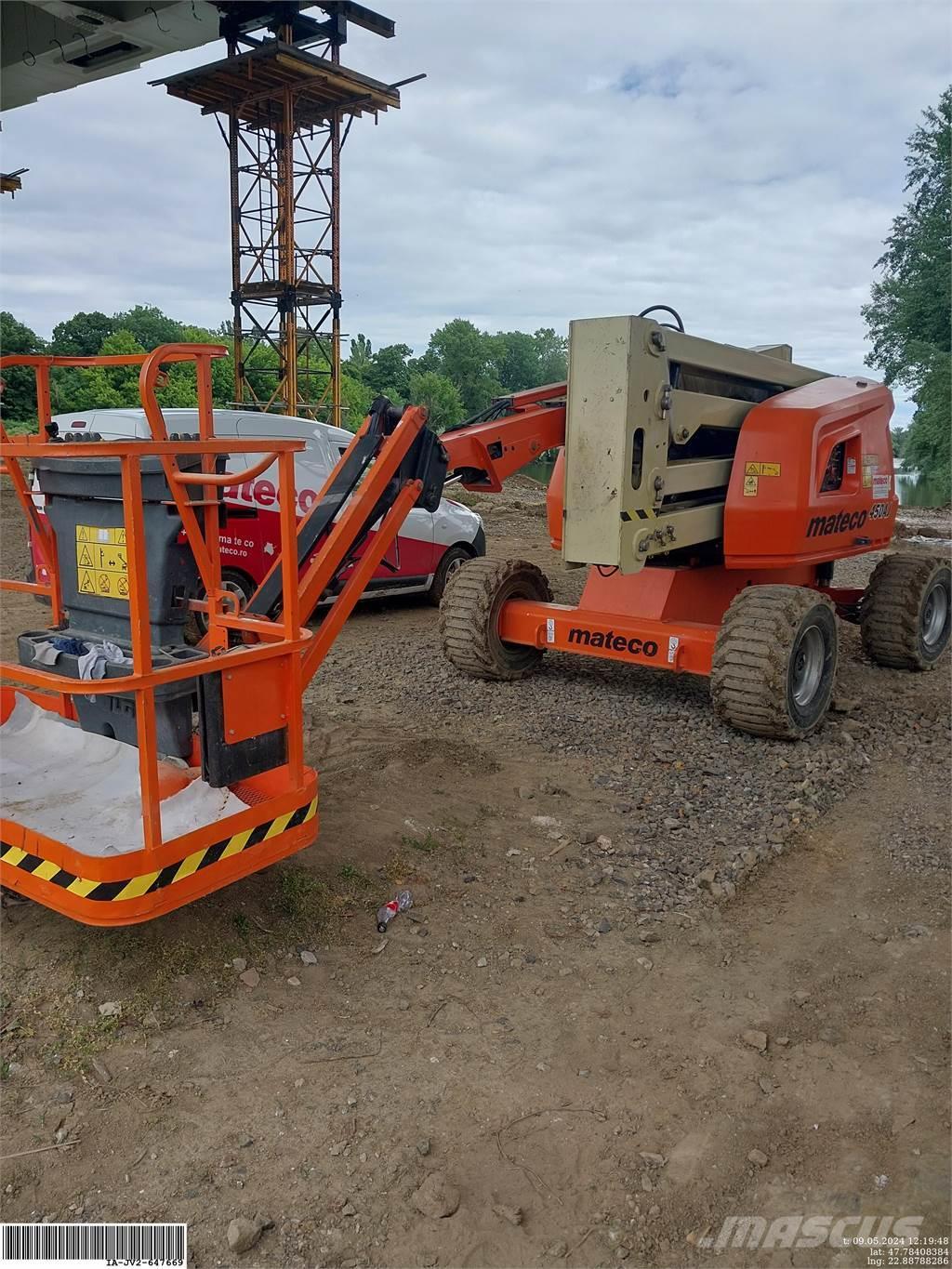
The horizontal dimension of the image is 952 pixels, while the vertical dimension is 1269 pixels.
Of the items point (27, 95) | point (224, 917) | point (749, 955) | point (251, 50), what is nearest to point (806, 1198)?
point (749, 955)

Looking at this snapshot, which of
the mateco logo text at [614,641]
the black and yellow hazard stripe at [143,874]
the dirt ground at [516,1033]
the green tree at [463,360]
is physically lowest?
the dirt ground at [516,1033]

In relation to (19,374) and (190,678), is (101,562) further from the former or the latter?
(19,374)

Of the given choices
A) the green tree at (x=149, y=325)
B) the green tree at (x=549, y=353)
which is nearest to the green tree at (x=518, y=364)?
the green tree at (x=549, y=353)

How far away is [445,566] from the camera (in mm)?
10922

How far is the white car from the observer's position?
809 cm

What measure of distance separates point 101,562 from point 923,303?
27739 mm

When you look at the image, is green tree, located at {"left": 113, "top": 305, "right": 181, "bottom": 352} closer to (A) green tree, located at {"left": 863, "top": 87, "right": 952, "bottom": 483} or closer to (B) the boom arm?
(A) green tree, located at {"left": 863, "top": 87, "right": 952, "bottom": 483}

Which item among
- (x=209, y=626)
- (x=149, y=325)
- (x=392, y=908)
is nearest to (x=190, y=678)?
(x=209, y=626)

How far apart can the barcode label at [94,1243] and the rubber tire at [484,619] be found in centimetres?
514

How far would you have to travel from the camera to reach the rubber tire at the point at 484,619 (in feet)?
24.3

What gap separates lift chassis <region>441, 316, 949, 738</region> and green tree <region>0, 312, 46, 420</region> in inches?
696

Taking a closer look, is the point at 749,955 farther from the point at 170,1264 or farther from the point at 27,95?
the point at 27,95

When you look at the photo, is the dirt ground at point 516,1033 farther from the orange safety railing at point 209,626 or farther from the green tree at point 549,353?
the green tree at point 549,353

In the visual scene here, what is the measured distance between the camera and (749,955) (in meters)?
3.98
